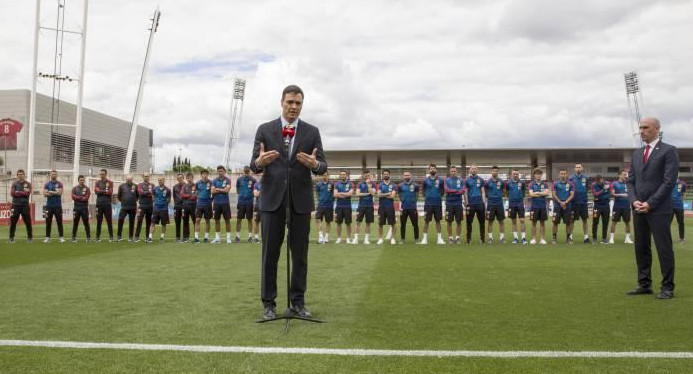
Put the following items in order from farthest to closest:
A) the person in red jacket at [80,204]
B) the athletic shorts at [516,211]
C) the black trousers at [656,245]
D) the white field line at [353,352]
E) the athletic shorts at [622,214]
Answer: the person in red jacket at [80,204] < the athletic shorts at [516,211] < the athletic shorts at [622,214] < the black trousers at [656,245] < the white field line at [353,352]

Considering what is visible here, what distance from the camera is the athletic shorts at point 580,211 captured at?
15.7 metres

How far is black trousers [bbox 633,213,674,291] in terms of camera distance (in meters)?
6.51

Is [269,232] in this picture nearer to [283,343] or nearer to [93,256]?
[283,343]

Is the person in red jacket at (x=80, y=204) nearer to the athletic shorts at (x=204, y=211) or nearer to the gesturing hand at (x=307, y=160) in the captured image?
the athletic shorts at (x=204, y=211)

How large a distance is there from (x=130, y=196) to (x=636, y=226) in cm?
1330

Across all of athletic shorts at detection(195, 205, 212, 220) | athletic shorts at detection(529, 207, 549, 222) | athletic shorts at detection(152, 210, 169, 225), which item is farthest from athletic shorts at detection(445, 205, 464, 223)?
athletic shorts at detection(152, 210, 169, 225)

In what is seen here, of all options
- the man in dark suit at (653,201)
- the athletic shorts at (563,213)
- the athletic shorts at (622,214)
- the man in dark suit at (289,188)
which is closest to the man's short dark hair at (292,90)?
the man in dark suit at (289,188)

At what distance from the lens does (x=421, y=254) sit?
1212cm

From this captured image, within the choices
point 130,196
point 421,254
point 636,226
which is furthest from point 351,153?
point 636,226

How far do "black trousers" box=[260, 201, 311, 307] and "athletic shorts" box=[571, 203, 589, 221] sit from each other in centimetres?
1243

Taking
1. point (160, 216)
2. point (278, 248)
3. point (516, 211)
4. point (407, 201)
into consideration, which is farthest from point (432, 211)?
point (278, 248)

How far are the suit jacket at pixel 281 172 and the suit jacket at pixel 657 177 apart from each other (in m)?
4.03

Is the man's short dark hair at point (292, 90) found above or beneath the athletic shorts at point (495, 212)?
above

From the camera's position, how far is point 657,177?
6730 millimetres
